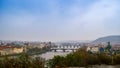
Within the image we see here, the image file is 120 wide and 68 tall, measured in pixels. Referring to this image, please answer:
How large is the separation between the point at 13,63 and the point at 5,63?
26cm

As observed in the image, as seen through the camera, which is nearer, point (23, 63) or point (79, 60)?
point (23, 63)

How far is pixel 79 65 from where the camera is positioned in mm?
8938

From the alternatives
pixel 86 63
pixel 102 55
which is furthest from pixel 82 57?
pixel 102 55

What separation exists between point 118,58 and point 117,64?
359mm

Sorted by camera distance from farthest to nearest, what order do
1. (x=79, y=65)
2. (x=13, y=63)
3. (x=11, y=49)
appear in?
1. (x=11, y=49)
2. (x=79, y=65)
3. (x=13, y=63)

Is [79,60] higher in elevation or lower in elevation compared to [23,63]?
lower

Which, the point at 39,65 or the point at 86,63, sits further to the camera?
the point at 86,63

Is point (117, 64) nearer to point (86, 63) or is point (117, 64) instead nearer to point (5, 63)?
point (86, 63)

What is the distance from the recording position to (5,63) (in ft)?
15.5

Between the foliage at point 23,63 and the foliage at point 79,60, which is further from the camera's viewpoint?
the foliage at point 79,60

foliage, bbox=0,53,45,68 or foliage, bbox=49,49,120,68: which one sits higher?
foliage, bbox=0,53,45,68

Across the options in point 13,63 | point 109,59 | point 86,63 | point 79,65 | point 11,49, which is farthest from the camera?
point 11,49

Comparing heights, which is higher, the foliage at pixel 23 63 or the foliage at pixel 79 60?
the foliage at pixel 23 63

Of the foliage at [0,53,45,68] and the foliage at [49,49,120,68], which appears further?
the foliage at [49,49,120,68]
